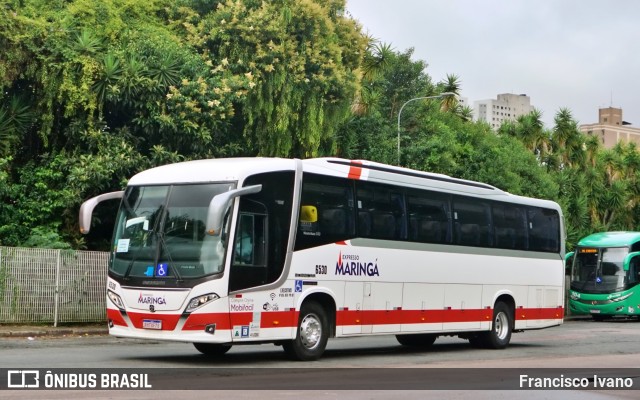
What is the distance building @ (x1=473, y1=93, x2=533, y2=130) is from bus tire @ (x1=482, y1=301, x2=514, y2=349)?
5008 inches

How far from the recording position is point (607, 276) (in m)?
41.7

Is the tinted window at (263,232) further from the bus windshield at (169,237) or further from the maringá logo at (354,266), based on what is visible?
the maringá logo at (354,266)

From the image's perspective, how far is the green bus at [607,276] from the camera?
41000mm

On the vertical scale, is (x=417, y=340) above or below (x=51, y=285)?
below

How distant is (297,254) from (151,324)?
2.75 metres

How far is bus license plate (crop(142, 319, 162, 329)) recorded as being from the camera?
15766mm

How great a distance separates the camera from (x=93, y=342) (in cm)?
2147

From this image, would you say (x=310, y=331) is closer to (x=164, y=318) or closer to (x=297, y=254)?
(x=297, y=254)

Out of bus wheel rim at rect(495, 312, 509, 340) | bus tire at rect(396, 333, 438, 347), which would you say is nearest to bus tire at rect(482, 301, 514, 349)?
bus wheel rim at rect(495, 312, 509, 340)

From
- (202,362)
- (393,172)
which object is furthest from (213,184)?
(393,172)

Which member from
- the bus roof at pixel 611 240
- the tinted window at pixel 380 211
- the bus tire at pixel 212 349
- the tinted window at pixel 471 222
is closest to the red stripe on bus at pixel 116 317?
the bus tire at pixel 212 349

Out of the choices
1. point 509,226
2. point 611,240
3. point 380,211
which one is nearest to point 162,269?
point 380,211

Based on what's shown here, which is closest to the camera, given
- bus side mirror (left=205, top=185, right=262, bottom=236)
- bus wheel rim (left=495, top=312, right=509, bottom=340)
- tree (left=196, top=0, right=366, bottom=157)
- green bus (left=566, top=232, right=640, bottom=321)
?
bus side mirror (left=205, top=185, right=262, bottom=236)

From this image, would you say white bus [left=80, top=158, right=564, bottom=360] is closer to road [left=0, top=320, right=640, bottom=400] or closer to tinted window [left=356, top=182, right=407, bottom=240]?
tinted window [left=356, top=182, right=407, bottom=240]
